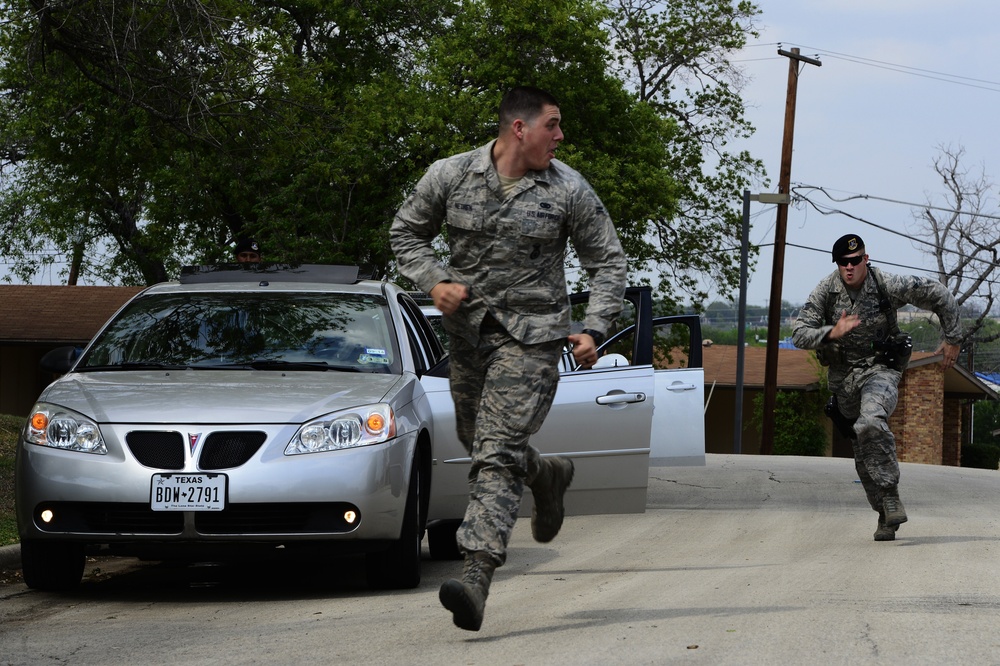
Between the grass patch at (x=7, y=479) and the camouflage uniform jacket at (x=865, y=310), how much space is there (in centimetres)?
519

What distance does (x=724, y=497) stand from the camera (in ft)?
49.2

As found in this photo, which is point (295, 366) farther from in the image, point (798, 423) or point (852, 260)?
point (798, 423)

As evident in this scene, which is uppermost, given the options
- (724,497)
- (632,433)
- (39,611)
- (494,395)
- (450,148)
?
(450,148)

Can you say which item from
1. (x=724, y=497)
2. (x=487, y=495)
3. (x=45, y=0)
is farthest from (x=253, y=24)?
(x=487, y=495)

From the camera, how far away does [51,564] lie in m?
6.70

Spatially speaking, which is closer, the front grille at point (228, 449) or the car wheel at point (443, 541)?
the front grille at point (228, 449)

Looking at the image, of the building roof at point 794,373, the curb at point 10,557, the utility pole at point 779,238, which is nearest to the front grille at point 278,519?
the curb at point 10,557

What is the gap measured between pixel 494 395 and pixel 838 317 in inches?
177

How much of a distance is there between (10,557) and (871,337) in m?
5.58

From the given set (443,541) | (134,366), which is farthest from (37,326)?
(134,366)

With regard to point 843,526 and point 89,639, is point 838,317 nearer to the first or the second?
point 843,526

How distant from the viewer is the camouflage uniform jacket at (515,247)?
17.7ft

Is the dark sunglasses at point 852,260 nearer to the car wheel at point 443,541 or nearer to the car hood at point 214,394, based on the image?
the car wheel at point 443,541

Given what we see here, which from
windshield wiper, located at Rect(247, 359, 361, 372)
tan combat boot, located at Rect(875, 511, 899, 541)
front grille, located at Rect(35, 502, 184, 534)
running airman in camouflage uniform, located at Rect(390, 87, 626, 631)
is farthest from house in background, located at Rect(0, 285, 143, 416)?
running airman in camouflage uniform, located at Rect(390, 87, 626, 631)
